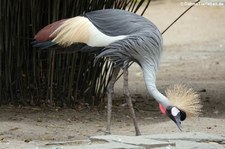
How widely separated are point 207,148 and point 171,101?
64 centimetres

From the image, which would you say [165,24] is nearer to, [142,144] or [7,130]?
[7,130]

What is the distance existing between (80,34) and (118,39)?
360mm

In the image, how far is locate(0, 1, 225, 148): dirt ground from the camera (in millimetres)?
6703

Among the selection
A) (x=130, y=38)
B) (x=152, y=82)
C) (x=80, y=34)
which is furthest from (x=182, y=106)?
(x=80, y=34)

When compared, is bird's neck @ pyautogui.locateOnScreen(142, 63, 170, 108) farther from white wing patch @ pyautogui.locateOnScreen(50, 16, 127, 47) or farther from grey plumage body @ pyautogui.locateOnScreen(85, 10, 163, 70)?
white wing patch @ pyautogui.locateOnScreen(50, 16, 127, 47)

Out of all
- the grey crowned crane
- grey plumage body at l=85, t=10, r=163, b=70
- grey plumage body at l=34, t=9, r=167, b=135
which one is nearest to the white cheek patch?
the grey crowned crane

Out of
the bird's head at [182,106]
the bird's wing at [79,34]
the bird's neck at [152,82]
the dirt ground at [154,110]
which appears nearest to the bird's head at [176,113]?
the bird's head at [182,106]

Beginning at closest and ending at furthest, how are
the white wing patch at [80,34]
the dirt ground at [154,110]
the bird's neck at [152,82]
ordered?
the bird's neck at [152,82]
the white wing patch at [80,34]
the dirt ground at [154,110]

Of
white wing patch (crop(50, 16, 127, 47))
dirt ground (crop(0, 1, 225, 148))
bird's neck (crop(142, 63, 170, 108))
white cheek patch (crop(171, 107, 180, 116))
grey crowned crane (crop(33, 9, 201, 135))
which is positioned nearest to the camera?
white cheek patch (crop(171, 107, 180, 116))

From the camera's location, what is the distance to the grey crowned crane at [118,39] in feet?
19.1

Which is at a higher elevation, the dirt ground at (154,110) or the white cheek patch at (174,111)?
the white cheek patch at (174,111)

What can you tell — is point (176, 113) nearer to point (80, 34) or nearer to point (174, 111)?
point (174, 111)

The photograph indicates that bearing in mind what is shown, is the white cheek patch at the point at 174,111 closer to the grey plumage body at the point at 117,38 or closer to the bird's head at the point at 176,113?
the bird's head at the point at 176,113

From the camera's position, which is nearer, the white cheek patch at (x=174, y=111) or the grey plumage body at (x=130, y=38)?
the white cheek patch at (x=174, y=111)
